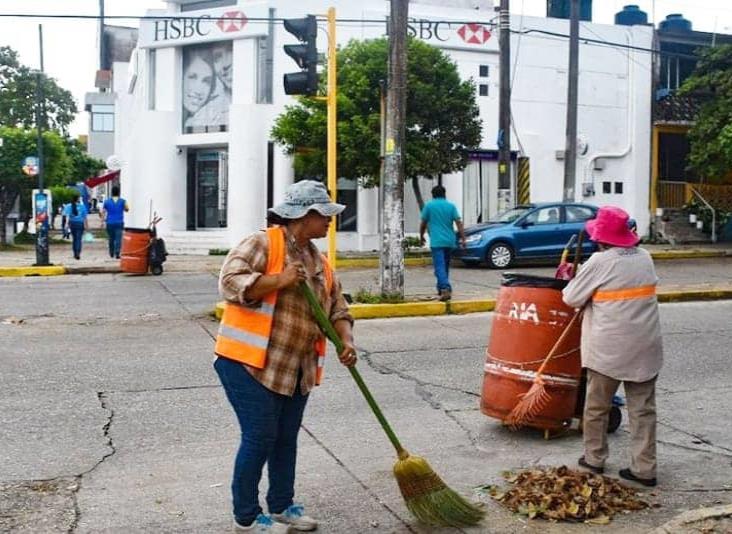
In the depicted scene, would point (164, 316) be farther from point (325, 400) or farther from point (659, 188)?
point (659, 188)

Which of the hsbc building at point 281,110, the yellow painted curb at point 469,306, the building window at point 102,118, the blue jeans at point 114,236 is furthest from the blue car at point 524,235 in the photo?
the building window at point 102,118

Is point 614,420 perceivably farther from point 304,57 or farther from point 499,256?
point 499,256

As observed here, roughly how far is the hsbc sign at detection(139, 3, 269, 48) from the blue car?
9379 mm

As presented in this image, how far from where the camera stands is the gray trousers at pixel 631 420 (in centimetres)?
556

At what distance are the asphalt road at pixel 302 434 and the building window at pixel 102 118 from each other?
5699 centimetres

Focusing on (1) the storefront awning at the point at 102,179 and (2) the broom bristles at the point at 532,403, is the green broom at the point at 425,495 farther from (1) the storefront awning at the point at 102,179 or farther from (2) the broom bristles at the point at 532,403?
(1) the storefront awning at the point at 102,179

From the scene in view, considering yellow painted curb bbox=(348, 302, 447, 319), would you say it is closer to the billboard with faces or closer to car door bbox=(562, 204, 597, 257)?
car door bbox=(562, 204, 597, 257)

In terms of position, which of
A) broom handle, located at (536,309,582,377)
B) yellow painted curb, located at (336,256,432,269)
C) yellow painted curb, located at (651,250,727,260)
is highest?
broom handle, located at (536,309,582,377)

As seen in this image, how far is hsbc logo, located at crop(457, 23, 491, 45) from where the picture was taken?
87.8 ft

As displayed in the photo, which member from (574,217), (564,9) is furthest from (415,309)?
(564,9)

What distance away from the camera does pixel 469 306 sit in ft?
43.8

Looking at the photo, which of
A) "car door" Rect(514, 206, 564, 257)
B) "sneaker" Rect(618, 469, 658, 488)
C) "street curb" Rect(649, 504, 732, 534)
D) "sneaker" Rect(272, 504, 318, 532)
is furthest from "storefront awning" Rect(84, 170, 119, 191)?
"street curb" Rect(649, 504, 732, 534)

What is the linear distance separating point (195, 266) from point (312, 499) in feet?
54.1

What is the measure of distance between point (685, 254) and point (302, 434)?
18939 mm
